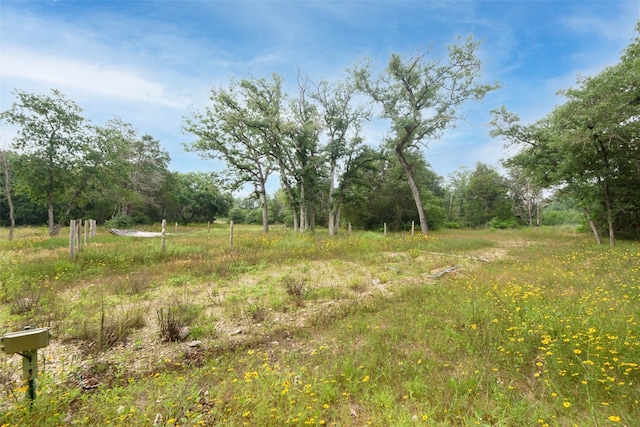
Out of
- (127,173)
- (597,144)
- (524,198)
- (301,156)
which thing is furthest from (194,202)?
(524,198)

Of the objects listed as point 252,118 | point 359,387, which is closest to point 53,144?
point 252,118

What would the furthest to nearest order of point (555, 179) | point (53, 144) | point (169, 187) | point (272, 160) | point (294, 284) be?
point (169, 187), point (272, 160), point (53, 144), point (555, 179), point (294, 284)

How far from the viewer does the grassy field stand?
2473 mm

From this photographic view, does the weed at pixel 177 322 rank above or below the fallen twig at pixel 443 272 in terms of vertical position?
below

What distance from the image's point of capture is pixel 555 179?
1369 cm

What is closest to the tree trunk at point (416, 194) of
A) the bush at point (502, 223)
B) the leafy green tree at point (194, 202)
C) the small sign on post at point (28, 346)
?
the small sign on post at point (28, 346)

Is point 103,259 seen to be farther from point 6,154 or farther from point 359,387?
point 6,154

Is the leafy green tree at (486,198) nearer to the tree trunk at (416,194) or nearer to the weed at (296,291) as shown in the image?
the tree trunk at (416,194)

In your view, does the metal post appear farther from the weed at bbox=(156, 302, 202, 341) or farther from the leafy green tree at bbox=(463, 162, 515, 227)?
the leafy green tree at bbox=(463, 162, 515, 227)

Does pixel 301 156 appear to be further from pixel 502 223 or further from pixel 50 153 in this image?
pixel 502 223

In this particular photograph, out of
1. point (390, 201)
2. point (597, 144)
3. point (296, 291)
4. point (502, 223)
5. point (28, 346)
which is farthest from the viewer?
point (502, 223)

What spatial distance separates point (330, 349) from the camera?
3758 millimetres

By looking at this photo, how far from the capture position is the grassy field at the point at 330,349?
2.47 m

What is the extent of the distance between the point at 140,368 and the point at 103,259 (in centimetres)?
794
